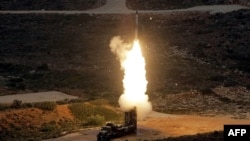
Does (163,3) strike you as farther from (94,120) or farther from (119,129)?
(119,129)

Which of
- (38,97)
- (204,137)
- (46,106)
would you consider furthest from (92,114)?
(204,137)

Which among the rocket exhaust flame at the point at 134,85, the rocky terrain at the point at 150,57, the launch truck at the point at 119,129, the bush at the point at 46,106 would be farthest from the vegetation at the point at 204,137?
the bush at the point at 46,106

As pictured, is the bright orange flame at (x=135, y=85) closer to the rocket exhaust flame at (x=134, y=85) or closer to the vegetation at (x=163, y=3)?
the rocket exhaust flame at (x=134, y=85)

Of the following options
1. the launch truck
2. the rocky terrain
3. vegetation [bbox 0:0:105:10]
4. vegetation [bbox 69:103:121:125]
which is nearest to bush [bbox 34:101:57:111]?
vegetation [bbox 69:103:121:125]

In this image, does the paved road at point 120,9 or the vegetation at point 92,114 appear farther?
the paved road at point 120,9

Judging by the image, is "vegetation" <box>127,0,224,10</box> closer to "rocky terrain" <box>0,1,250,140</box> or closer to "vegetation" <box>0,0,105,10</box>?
"vegetation" <box>0,0,105,10</box>

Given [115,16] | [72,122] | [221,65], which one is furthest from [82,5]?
[72,122]

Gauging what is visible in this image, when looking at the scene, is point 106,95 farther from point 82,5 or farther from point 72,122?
point 82,5

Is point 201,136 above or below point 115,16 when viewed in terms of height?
below
